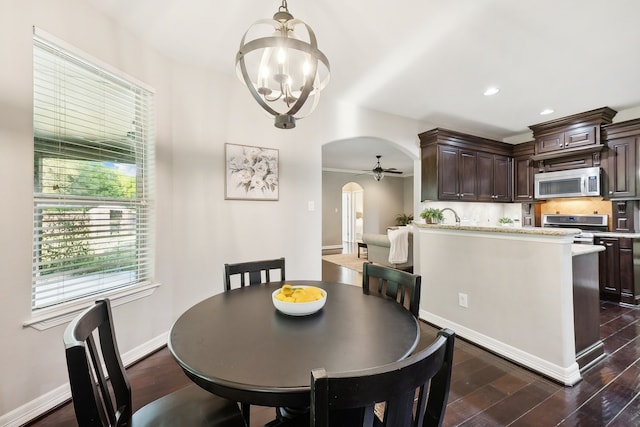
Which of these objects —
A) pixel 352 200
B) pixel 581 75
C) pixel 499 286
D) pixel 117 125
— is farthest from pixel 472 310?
pixel 352 200

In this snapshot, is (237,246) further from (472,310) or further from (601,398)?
(601,398)

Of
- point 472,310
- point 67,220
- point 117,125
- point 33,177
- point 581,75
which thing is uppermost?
point 581,75

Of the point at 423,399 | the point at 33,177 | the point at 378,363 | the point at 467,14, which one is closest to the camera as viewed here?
the point at 423,399

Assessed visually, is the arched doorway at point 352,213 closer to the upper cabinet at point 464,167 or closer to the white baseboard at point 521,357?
the upper cabinet at point 464,167

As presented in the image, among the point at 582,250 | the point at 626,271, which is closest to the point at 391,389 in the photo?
the point at 582,250

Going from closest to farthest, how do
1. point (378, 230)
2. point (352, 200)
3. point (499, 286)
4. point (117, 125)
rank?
point (117, 125)
point (499, 286)
point (378, 230)
point (352, 200)

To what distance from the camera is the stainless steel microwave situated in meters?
3.76

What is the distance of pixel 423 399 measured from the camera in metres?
0.71

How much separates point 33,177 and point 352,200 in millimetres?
8853

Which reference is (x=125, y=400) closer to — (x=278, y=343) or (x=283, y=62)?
(x=278, y=343)

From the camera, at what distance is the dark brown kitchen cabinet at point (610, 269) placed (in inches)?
138

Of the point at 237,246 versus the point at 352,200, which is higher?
the point at 352,200

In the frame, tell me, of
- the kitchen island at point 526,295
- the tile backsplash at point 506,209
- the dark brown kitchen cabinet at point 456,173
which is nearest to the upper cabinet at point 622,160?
the tile backsplash at point 506,209

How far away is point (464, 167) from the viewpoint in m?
4.19
